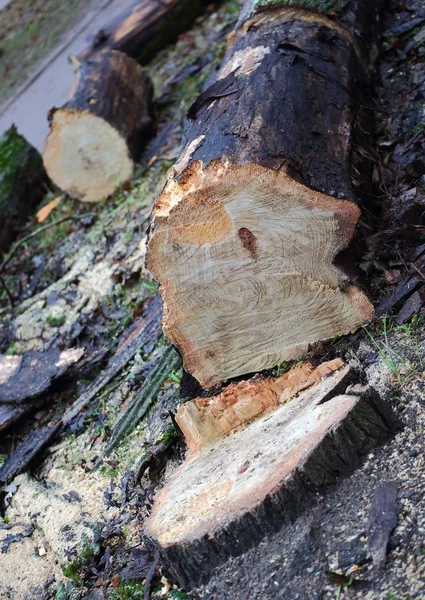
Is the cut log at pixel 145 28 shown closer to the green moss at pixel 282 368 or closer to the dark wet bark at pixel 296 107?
the dark wet bark at pixel 296 107

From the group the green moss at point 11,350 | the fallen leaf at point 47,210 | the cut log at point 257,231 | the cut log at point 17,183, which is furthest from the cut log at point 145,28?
the cut log at point 257,231

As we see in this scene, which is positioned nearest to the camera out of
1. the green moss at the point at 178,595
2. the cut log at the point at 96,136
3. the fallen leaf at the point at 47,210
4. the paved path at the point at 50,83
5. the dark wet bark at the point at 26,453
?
the green moss at the point at 178,595

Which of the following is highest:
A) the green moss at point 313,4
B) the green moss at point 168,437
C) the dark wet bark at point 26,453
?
the green moss at point 313,4

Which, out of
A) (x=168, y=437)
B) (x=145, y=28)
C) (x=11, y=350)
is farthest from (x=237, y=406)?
(x=145, y=28)

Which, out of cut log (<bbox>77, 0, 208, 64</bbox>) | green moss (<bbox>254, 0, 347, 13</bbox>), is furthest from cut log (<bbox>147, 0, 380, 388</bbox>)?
cut log (<bbox>77, 0, 208, 64</bbox>)

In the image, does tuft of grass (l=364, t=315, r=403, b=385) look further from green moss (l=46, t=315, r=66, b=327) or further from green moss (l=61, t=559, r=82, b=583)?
green moss (l=46, t=315, r=66, b=327)

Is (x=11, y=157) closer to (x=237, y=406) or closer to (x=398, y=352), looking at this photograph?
(x=237, y=406)

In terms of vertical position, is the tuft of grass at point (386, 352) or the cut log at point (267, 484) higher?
the cut log at point (267, 484)
